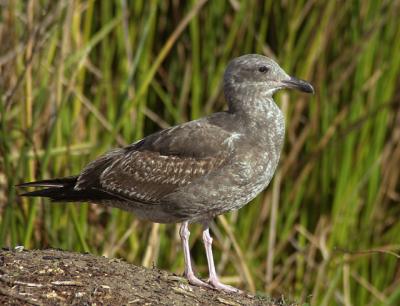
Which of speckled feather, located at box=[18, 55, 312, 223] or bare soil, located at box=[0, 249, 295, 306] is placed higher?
speckled feather, located at box=[18, 55, 312, 223]

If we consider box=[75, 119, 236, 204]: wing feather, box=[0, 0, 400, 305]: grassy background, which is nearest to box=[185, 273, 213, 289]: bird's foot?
box=[75, 119, 236, 204]: wing feather

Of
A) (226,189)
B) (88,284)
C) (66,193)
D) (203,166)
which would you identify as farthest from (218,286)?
(66,193)

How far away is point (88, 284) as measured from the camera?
15.5ft

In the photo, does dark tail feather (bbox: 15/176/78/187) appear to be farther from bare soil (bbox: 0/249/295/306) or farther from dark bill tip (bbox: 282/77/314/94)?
dark bill tip (bbox: 282/77/314/94)

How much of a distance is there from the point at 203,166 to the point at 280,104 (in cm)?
191

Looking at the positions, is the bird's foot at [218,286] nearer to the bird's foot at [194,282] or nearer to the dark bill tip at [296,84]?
the bird's foot at [194,282]

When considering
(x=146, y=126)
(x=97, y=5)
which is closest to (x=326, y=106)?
(x=146, y=126)

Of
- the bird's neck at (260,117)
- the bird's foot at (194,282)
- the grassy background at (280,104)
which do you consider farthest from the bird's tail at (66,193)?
the grassy background at (280,104)

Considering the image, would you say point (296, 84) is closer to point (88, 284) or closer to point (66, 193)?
point (66, 193)

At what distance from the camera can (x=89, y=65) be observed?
7.54 metres

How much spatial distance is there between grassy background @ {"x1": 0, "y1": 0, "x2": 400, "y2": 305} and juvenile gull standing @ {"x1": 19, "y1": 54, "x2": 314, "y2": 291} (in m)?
1.08

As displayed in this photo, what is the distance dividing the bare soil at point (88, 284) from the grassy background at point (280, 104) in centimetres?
179

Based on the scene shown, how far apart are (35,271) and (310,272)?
3094 mm

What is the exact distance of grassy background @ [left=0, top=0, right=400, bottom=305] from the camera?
720 cm
